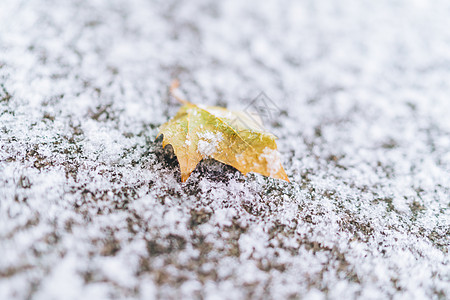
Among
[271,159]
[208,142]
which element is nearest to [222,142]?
[208,142]

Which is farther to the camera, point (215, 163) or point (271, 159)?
point (215, 163)

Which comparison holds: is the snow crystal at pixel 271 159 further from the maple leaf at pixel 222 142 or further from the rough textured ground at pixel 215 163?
the rough textured ground at pixel 215 163

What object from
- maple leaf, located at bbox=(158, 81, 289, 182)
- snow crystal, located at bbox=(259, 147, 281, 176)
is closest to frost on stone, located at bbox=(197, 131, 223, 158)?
maple leaf, located at bbox=(158, 81, 289, 182)

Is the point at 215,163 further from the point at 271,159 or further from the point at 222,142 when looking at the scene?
the point at 271,159

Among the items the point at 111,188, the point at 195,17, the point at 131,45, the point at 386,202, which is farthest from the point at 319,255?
the point at 195,17

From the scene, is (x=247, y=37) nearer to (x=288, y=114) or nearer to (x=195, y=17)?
(x=195, y=17)

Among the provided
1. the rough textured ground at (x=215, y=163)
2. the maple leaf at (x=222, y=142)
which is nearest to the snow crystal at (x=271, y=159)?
the maple leaf at (x=222, y=142)
